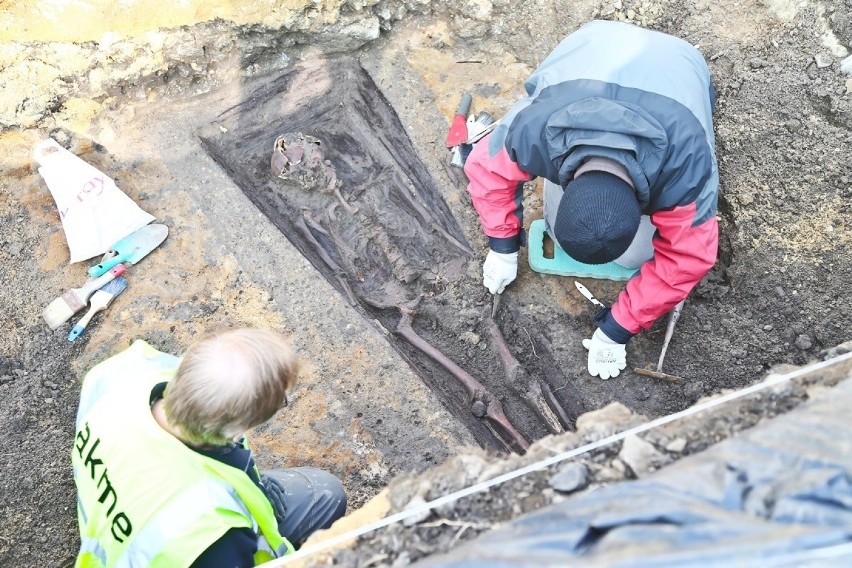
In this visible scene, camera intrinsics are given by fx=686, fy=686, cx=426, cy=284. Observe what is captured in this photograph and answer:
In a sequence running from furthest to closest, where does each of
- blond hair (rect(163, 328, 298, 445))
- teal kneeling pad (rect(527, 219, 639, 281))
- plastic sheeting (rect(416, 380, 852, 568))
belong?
teal kneeling pad (rect(527, 219, 639, 281)) → blond hair (rect(163, 328, 298, 445)) → plastic sheeting (rect(416, 380, 852, 568))

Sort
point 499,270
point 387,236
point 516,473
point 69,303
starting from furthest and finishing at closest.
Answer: point 387,236 < point 499,270 < point 69,303 < point 516,473

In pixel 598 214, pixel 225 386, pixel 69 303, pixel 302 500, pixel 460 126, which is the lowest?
pixel 302 500

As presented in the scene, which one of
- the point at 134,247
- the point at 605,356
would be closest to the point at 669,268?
the point at 605,356

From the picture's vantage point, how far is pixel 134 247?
372cm

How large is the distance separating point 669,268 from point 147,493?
2.34m

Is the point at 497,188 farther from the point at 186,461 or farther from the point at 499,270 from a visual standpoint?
the point at 186,461

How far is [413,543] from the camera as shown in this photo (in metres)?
1.95

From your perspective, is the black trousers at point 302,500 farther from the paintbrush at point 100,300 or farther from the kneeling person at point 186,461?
the paintbrush at point 100,300

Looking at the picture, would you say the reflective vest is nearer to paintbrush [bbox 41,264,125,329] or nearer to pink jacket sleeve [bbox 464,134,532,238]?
paintbrush [bbox 41,264,125,329]

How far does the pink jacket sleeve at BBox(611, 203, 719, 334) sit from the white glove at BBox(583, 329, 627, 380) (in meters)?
0.16

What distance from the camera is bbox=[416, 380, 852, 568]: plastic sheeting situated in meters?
1.47

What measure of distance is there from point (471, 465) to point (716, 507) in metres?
0.77

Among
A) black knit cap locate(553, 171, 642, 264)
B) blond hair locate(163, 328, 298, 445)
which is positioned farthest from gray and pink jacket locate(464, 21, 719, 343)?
blond hair locate(163, 328, 298, 445)

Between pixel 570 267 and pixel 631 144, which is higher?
pixel 631 144
